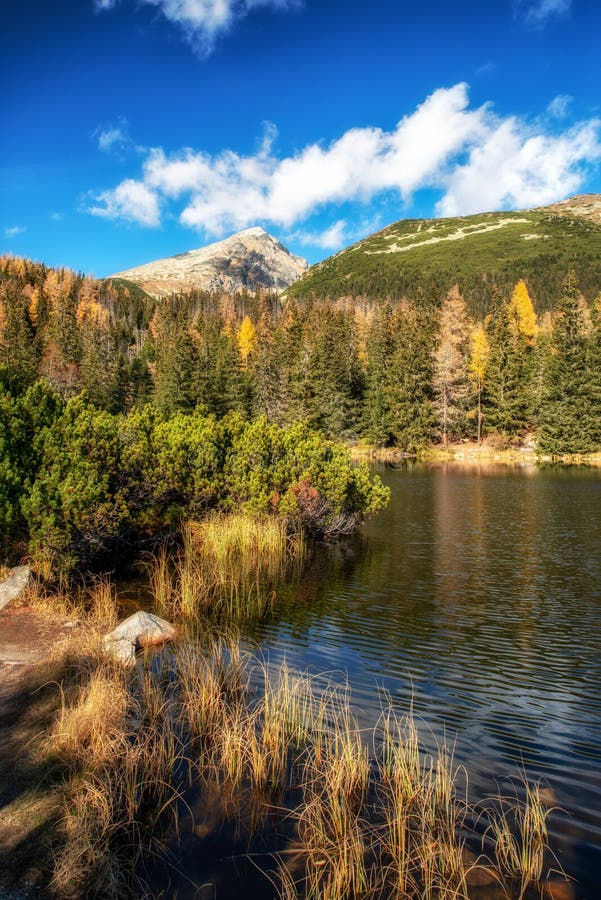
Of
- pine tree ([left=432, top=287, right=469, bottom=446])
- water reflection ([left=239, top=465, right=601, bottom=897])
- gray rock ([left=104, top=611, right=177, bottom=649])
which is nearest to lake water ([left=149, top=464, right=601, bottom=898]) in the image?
water reflection ([left=239, top=465, right=601, bottom=897])

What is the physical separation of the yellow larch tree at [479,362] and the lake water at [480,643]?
41.4 m

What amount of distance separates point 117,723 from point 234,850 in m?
2.19

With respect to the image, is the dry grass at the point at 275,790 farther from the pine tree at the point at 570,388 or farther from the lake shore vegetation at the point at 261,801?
the pine tree at the point at 570,388

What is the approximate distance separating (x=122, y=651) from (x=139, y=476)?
23.3 feet

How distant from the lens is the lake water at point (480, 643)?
621 cm

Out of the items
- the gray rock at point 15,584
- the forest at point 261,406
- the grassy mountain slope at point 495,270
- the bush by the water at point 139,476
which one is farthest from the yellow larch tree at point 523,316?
the gray rock at point 15,584

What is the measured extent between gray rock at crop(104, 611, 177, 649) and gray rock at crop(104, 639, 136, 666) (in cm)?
16

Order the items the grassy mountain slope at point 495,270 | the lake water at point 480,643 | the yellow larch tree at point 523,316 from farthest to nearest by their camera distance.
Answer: the grassy mountain slope at point 495,270 → the yellow larch tree at point 523,316 → the lake water at point 480,643

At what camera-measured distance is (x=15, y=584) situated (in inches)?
436

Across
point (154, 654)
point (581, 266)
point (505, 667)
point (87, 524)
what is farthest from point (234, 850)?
point (581, 266)

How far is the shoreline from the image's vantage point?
2052 inches

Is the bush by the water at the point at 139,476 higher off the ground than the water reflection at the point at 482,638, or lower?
higher

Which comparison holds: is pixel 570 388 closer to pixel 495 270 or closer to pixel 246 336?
pixel 246 336

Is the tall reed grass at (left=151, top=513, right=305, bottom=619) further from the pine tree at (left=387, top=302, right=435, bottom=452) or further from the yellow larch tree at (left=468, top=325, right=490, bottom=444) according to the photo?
the yellow larch tree at (left=468, top=325, right=490, bottom=444)
